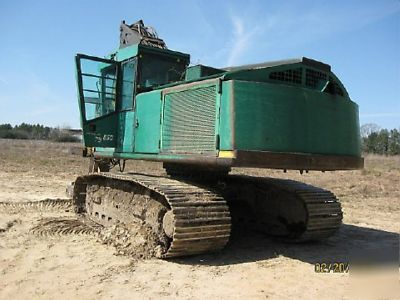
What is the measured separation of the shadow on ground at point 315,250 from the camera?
6.63 metres

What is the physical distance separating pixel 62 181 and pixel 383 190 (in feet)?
38.2

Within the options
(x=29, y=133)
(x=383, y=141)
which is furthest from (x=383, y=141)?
(x=29, y=133)

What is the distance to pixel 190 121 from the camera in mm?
6590

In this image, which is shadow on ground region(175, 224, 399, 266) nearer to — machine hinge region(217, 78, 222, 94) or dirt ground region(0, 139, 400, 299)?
dirt ground region(0, 139, 400, 299)

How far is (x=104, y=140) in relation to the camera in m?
8.52

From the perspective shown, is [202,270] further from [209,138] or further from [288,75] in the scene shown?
[288,75]

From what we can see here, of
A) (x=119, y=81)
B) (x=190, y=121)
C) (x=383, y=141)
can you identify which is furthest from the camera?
(x=383, y=141)

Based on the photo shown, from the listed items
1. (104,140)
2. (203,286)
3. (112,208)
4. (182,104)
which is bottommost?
(203,286)

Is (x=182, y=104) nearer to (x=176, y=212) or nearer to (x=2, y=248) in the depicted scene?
(x=176, y=212)

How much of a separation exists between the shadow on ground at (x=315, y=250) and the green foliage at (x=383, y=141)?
6848 centimetres

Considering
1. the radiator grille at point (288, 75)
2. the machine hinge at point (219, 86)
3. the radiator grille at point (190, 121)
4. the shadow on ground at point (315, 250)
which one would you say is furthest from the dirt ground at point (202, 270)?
the radiator grille at point (288, 75)

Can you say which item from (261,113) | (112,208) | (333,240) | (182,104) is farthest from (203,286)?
(333,240)

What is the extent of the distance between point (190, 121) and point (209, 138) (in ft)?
1.82

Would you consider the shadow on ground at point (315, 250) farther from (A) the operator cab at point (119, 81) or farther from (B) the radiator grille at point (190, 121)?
(A) the operator cab at point (119, 81)
